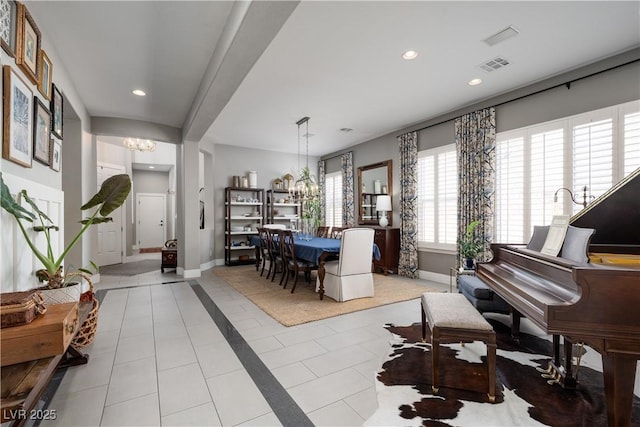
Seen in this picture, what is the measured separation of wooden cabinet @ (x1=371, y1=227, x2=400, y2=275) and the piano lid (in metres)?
3.51

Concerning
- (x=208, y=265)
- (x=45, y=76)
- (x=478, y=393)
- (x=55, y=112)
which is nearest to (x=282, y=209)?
(x=208, y=265)

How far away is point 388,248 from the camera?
5574 mm

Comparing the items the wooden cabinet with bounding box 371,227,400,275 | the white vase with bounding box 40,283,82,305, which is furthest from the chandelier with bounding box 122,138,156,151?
the wooden cabinet with bounding box 371,227,400,275

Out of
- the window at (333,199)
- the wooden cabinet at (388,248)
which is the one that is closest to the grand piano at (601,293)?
the wooden cabinet at (388,248)

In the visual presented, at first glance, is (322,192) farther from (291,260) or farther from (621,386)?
(621,386)

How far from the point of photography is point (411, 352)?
2416 millimetres

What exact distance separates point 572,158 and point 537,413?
3.09 meters

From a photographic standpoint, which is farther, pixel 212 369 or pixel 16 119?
pixel 212 369

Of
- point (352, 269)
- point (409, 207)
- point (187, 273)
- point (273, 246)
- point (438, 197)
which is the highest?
point (438, 197)

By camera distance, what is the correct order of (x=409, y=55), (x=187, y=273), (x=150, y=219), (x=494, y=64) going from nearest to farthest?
(x=409, y=55), (x=494, y=64), (x=187, y=273), (x=150, y=219)

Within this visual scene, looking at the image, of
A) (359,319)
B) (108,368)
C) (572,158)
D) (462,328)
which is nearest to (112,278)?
(108,368)

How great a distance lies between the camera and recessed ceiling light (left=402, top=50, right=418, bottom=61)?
2.97 m

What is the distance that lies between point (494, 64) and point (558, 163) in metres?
1.50

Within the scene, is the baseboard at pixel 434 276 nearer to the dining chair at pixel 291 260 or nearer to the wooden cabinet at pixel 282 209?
the dining chair at pixel 291 260
